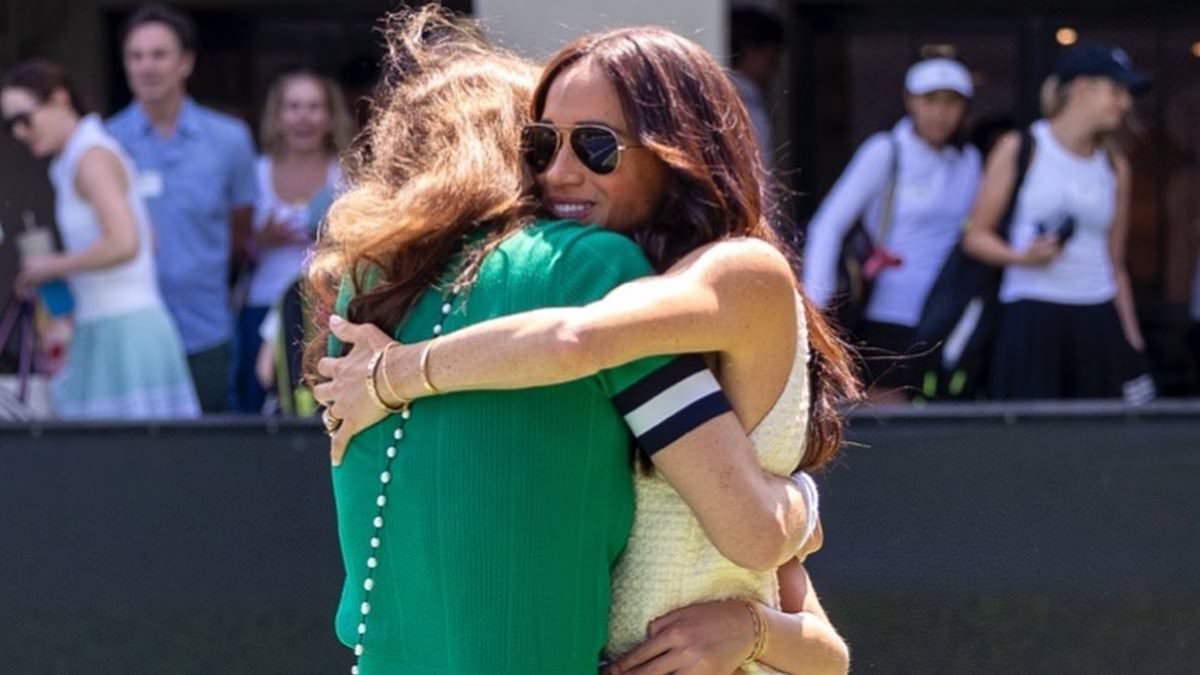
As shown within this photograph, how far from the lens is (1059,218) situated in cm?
578

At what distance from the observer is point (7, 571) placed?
4402 millimetres

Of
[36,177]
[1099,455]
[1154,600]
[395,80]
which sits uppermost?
[395,80]

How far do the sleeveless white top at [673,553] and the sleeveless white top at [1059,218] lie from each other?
3.86 m

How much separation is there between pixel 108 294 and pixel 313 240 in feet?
2.06

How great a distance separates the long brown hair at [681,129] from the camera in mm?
2049

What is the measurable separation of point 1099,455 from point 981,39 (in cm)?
377

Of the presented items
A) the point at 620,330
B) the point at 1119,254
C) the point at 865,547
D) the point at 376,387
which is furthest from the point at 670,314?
the point at 1119,254

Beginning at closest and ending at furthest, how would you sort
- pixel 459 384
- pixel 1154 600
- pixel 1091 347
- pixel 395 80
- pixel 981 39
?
pixel 459 384, pixel 395 80, pixel 1154 600, pixel 1091 347, pixel 981 39

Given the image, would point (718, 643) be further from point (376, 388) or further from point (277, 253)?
point (277, 253)

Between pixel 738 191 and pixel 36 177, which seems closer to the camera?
pixel 738 191

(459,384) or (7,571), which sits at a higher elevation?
(459,384)

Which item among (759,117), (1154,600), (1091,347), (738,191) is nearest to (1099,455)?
(1154,600)

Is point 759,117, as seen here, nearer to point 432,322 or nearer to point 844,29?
point 844,29

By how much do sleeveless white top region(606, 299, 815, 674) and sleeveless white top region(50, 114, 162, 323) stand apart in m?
3.78
